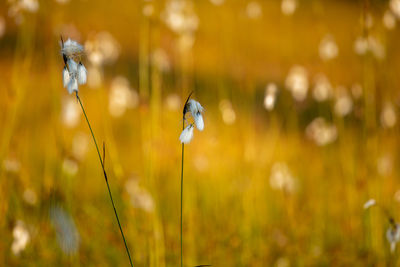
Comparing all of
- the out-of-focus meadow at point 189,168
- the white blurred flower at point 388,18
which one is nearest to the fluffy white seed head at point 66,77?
the out-of-focus meadow at point 189,168

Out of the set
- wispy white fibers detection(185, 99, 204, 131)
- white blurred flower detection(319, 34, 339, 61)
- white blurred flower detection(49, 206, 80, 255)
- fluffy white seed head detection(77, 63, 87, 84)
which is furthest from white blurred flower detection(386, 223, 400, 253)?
white blurred flower detection(319, 34, 339, 61)

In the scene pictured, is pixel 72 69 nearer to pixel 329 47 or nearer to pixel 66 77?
pixel 66 77

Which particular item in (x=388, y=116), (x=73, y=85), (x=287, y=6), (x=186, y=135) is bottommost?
(x=186, y=135)

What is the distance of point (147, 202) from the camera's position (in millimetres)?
1690

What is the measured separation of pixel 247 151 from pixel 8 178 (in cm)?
108

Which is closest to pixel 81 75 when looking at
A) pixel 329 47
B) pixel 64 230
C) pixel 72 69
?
pixel 72 69

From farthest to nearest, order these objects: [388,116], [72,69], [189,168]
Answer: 1. [388,116]
2. [189,168]
3. [72,69]

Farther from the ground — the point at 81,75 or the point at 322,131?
the point at 322,131

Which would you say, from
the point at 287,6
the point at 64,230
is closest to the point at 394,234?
the point at 64,230

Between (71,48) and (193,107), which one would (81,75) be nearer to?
(71,48)

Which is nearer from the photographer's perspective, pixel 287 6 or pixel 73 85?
pixel 73 85

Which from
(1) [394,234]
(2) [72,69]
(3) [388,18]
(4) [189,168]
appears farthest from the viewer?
(4) [189,168]

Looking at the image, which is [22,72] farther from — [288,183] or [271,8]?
[271,8]

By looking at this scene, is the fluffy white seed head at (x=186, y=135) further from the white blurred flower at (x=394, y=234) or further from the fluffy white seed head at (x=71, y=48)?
the white blurred flower at (x=394, y=234)
